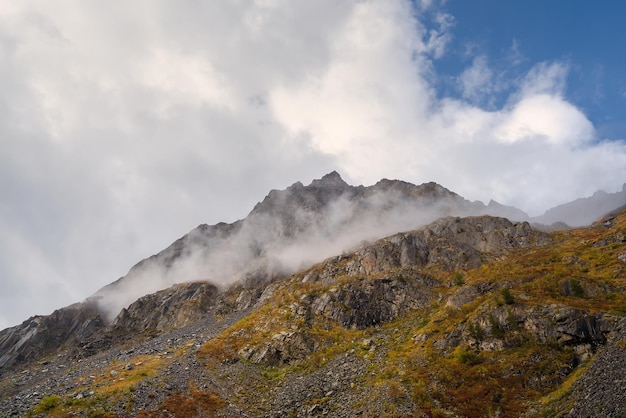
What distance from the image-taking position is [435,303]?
10094 centimetres

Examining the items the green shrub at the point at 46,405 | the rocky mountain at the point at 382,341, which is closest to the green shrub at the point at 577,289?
the rocky mountain at the point at 382,341

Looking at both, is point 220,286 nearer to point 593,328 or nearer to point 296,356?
point 296,356

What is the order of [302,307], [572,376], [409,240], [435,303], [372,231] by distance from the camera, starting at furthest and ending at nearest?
[372,231], [409,240], [302,307], [435,303], [572,376]

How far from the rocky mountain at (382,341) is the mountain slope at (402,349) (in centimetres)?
33

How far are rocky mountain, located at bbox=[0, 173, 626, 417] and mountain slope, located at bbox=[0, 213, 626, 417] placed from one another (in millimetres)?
334

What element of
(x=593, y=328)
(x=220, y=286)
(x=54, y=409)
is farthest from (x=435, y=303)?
(x=220, y=286)

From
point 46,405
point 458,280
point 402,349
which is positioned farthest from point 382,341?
point 46,405

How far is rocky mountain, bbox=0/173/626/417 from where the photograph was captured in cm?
5431

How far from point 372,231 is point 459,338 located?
120m

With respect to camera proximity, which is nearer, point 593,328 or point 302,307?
point 593,328

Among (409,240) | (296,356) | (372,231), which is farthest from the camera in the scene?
(372,231)

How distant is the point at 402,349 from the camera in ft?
252

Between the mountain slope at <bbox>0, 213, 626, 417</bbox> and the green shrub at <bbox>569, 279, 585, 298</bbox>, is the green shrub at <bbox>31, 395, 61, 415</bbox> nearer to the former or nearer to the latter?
the mountain slope at <bbox>0, 213, 626, 417</bbox>

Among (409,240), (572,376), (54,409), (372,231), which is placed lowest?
(572,376)
